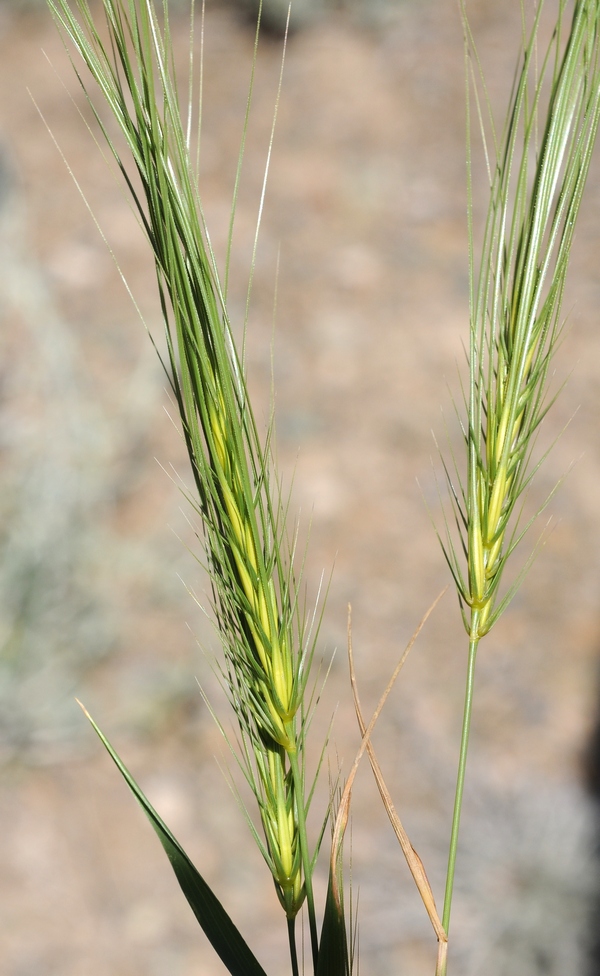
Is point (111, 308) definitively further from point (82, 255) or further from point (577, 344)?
point (577, 344)

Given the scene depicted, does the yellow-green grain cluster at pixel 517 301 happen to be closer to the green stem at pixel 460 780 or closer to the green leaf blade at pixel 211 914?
the green stem at pixel 460 780

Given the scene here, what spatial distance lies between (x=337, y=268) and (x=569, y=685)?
144cm

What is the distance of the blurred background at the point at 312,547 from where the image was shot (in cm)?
157

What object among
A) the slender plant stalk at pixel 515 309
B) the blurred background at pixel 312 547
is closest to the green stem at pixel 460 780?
the slender plant stalk at pixel 515 309

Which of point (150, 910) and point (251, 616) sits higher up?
point (251, 616)

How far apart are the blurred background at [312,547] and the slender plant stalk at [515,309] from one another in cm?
71

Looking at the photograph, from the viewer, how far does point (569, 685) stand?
70.7 inches

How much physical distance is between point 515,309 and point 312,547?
1.72 meters

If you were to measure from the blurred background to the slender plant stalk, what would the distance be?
714 mm

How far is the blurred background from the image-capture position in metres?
1.57

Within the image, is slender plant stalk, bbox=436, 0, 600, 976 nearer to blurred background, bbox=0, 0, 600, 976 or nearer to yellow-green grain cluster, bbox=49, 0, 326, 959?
yellow-green grain cluster, bbox=49, 0, 326, 959

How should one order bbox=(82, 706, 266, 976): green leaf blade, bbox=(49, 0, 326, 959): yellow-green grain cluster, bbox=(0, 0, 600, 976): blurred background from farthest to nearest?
bbox=(0, 0, 600, 976): blurred background, bbox=(82, 706, 266, 976): green leaf blade, bbox=(49, 0, 326, 959): yellow-green grain cluster

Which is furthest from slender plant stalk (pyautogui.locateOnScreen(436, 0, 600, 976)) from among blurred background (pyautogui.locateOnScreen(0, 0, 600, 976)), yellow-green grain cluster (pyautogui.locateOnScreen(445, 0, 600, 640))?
blurred background (pyautogui.locateOnScreen(0, 0, 600, 976))

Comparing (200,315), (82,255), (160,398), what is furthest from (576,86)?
(82,255)
